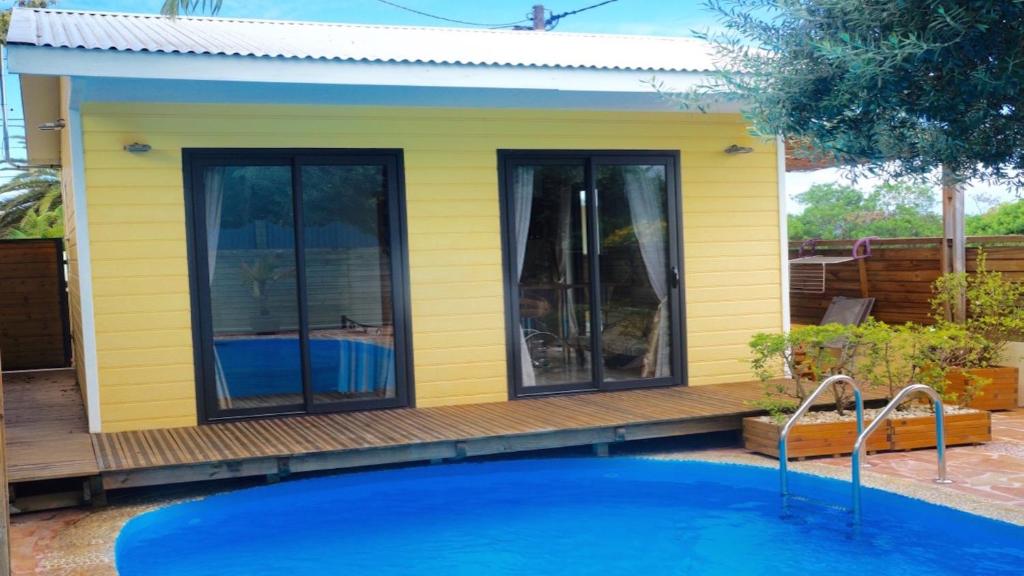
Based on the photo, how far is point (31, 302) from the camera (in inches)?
475

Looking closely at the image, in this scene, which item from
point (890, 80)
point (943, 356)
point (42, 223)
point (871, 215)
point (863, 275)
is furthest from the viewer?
point (42, 223)

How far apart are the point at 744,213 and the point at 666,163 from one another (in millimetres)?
843

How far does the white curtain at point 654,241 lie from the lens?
812 cm

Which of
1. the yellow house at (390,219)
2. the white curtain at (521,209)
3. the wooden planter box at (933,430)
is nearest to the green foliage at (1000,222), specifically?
the yellow house at (390,219)

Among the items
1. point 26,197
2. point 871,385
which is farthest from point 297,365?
point 26,197

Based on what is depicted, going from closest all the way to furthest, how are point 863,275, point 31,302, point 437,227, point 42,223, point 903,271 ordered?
1. point 437,227
2. point 903,271
3. point 863,275
4. point 31,302
5. point 42,223

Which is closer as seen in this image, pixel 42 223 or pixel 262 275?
pixel 262 275

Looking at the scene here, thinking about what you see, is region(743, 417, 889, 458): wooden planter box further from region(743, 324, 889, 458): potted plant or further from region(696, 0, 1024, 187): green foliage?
region(696, 0, 1024, 187): green foliage

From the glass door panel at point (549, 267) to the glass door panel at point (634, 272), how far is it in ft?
0.58

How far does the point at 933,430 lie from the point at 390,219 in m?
4.09

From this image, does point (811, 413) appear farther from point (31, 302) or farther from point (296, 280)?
point (31, 302)

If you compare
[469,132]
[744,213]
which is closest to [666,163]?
[744,213]

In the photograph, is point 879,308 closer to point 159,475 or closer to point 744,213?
point 744,213

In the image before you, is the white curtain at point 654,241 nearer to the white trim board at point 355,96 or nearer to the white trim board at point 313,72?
the white trim board at point 355,96
